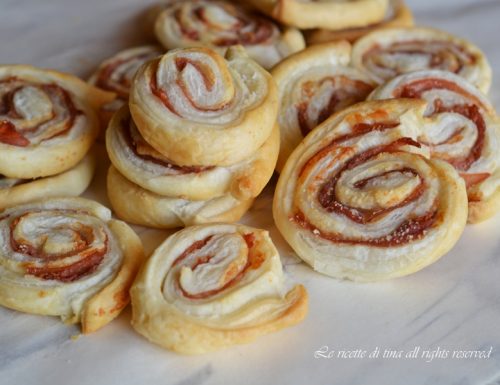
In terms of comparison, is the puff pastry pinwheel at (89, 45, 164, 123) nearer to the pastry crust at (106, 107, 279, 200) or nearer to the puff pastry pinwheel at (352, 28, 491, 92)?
the pastry crust at (106, 107, 279, 200)

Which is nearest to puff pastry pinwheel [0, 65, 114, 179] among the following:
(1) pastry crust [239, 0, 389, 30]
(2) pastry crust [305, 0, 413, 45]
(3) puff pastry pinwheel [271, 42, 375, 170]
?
(3) puff pastry pinwheel [271, 42, 375, 170]

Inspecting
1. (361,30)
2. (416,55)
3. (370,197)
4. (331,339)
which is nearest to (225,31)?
(361,30)

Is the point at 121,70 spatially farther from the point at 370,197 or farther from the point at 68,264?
the point at 370,197

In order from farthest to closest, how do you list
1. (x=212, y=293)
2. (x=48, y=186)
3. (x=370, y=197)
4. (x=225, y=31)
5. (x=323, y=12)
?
1. (x=225, y=31)
2. (x=323, y=12)
3. (x=48, y=186)
4. (x=370, y=197)
5. (x=212, y=293)

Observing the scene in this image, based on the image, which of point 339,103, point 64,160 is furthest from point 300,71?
point 64,160

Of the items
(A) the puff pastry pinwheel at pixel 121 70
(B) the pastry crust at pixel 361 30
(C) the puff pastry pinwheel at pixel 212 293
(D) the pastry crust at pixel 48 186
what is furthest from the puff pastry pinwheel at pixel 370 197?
(A) the puff pastry pinwheel at pixel 121 70
